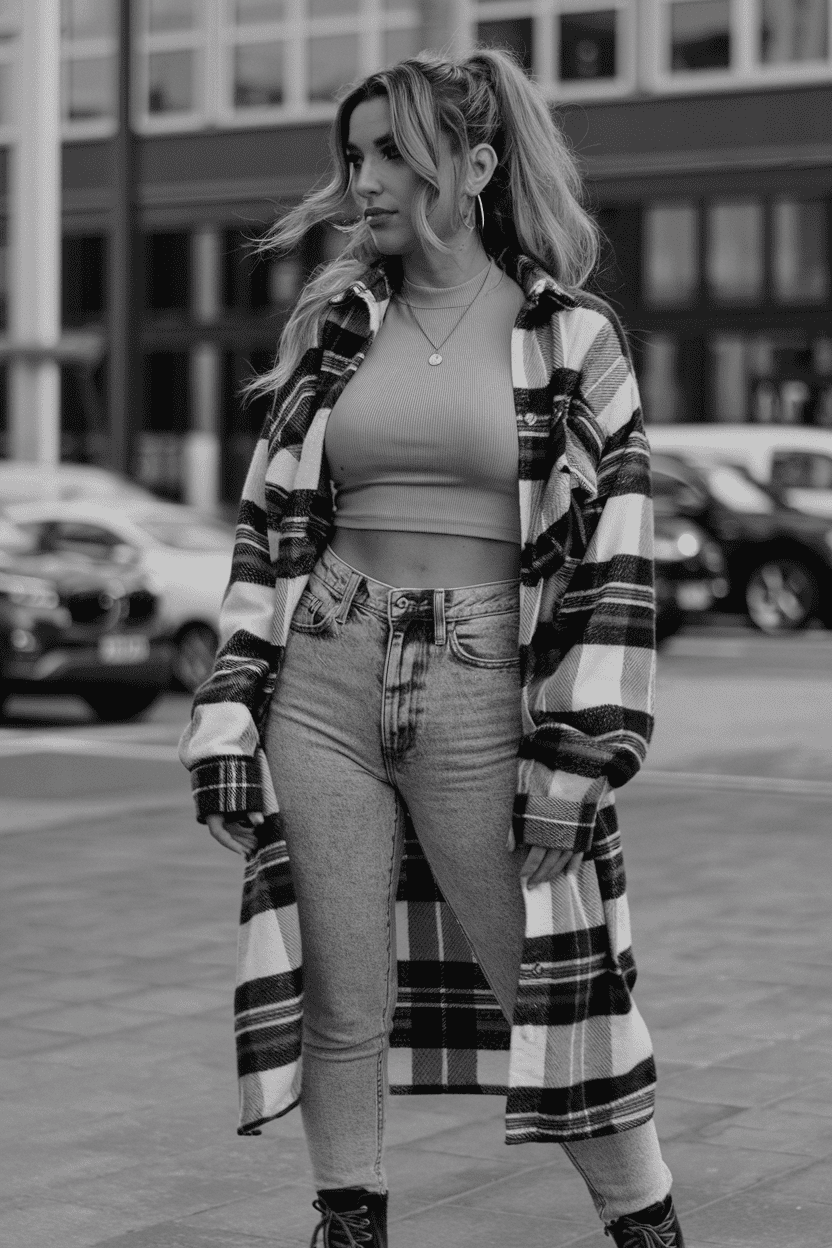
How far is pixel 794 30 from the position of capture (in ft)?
96.9

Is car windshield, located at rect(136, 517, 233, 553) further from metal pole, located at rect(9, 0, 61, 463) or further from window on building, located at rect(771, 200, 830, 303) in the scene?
window on building, located at rect(771, 200, 830, 303)

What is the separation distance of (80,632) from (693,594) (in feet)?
24.2

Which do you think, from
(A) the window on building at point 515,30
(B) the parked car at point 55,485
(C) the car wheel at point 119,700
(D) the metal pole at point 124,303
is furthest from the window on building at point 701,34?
(C) the car wheel at point 119,700

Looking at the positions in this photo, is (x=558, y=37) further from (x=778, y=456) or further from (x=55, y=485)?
(x=55, y=485)

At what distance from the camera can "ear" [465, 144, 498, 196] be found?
3.24m

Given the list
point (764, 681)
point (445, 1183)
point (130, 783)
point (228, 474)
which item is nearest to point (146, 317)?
point (228, 474)

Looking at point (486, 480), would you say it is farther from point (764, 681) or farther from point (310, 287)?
point (764, 681)

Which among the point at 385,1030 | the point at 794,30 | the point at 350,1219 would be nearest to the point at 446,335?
the point at 385,1030

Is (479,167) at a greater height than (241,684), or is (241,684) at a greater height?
(479,167)

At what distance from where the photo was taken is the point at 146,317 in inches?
1293

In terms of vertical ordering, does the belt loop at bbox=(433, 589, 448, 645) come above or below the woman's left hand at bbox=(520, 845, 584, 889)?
above

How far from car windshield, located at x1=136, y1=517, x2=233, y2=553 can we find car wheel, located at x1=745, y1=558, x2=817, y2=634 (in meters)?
6.70

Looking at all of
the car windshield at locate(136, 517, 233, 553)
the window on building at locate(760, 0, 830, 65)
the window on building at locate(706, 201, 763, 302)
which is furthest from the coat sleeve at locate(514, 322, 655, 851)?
the window on building at locate(760, 0, 830, 65)

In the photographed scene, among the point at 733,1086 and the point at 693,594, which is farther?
the point at 693,594
